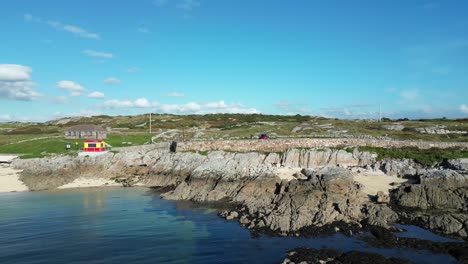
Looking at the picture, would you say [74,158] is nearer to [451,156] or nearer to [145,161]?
[145,161]

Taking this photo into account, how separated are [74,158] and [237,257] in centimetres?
4243

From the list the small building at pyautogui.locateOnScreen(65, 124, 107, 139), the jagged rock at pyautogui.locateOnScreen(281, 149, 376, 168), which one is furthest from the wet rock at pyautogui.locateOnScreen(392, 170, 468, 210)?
the small building at pyautogui.locateOnScreen(65, 124, 107, 139)

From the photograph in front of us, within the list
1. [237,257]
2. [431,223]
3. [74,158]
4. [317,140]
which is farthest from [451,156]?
[74,158]

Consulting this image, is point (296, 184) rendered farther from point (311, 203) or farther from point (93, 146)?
point (93, 146)

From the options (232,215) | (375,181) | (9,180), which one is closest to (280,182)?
(232,215)

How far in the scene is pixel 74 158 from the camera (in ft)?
188

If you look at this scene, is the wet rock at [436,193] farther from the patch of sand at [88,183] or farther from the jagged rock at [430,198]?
the patch of sand at [88,183]

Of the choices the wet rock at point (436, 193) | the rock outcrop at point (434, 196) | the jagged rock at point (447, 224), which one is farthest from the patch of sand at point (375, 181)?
the jagged rock at point (447, 224)

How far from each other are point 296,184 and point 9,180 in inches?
1661

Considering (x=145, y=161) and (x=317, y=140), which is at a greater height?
(x=317, y=140)

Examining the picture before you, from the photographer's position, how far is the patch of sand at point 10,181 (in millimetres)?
49031

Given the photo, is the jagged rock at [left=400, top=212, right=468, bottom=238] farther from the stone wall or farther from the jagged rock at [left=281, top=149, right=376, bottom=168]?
the stone wall

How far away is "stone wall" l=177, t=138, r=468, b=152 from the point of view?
2254 inches

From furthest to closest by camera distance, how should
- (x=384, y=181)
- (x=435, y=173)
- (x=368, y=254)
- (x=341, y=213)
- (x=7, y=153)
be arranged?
(x=7, y=153), (x=384, y=181), (x=435, y=173), (x=341, y=213), (x=368, y=254)
